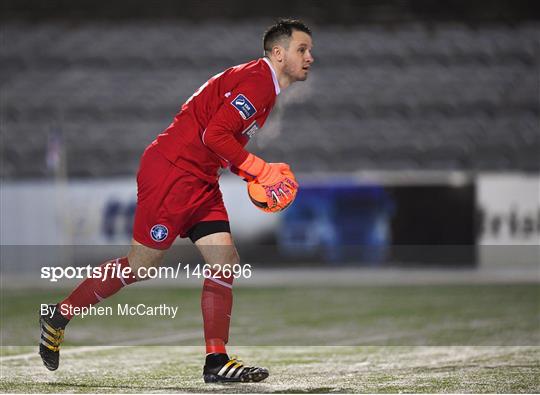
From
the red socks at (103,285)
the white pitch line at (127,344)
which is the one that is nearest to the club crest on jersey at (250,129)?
the red socks at (103,285)

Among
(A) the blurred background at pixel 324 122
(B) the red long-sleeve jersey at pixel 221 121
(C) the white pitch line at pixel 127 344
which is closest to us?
(B) the red long-sleeve jersey at pixel 221 121

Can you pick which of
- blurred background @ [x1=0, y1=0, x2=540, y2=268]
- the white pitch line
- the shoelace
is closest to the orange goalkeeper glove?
the shoelace

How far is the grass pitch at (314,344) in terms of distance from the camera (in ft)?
Answer: 17.4

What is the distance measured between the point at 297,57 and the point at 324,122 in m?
16.5

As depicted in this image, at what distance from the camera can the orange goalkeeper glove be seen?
530 centimetres

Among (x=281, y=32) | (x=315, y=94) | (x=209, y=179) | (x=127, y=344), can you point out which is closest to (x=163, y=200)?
(x=209, y=179)

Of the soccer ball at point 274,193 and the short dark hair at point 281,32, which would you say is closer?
the soccer ball at point 274,193

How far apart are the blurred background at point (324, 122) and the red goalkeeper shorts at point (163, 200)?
12592mm

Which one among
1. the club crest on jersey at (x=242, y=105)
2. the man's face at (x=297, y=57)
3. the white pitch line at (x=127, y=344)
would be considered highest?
the man's face at (x=297, y=57)

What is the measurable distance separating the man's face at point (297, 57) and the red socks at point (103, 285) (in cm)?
143

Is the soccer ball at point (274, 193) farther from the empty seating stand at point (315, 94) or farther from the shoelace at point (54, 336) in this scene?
the empty seating stand at point (315, 94)

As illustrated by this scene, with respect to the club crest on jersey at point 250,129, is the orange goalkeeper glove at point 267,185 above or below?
below

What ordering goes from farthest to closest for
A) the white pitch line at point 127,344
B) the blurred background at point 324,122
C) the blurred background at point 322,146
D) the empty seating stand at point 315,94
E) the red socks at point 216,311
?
the empty seating stand at point 315,94, the blurred background at point 324,122, the blurred background at point 322,146, the white pitch line at point 127,344, the red socks at point 216,311

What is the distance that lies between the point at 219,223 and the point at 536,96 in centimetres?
1764
